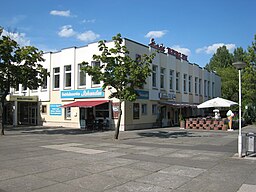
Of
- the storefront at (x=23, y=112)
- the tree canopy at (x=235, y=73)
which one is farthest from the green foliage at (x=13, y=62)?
the tree canopy at (x=235, y=73)

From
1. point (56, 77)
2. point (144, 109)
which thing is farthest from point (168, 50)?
point (56, 77)

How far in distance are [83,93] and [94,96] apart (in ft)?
4.89

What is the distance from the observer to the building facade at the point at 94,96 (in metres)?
25.6

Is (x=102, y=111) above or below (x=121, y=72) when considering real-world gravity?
below

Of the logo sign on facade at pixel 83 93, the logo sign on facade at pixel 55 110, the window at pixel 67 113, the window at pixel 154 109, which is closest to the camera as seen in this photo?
the logo sign on facade at pixel 83 93

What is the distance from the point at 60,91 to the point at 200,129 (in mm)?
14626

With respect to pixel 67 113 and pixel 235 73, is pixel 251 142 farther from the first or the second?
pixel 235 73

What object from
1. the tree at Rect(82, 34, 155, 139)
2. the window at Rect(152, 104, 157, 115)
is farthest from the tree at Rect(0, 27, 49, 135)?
the window at Rect(152, 104, 157, 115)

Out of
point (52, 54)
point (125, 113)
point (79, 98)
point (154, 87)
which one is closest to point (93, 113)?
point (79, 98)

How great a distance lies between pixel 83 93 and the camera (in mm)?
26953

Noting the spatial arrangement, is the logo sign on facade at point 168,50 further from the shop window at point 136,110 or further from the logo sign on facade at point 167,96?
the shop window at point 136,110

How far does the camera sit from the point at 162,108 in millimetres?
30297

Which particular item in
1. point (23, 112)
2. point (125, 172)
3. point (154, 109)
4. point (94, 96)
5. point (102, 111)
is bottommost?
point (125, 172)

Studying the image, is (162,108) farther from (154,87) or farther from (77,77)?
(77,77)
